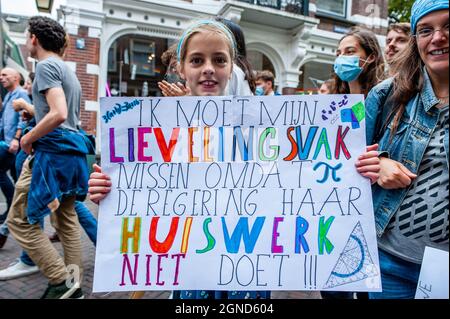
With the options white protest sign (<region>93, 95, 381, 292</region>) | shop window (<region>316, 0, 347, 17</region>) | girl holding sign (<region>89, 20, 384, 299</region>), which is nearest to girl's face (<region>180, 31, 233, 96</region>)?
girl holding sign (<region>89, 20, 384, 299</region>)

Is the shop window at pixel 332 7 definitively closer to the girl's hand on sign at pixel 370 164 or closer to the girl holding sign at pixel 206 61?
the girl holding sign at pixel 206 61

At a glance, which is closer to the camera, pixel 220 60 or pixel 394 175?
pixel 394 175

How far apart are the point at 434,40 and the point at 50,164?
2.24 meters

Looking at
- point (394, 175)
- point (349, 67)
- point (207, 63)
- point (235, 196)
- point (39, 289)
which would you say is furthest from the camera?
point (39, 289)

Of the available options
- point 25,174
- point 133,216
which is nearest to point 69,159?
point 25,174

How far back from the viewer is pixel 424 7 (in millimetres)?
1110

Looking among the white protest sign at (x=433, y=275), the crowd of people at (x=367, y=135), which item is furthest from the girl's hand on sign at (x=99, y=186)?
the white protest sign at (x=433, y=275)

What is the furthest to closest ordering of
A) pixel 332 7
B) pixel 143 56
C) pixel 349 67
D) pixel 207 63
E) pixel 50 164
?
1. pixel 332 7
2. pixel 143 56
3. pixel 50 164
4. pixel 349 67
5. pixel 207 63

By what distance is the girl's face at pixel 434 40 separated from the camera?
42.2 inches

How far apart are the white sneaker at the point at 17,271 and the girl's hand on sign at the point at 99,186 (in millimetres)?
2128

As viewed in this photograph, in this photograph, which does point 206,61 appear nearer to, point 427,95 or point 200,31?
point 200,31

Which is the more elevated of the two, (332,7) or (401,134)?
(332,7)

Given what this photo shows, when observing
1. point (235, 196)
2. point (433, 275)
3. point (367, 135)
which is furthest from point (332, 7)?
point (433, 275)

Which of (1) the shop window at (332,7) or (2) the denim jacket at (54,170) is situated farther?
(1) the shop window at (332,7)
